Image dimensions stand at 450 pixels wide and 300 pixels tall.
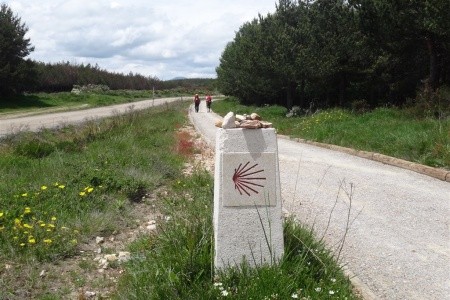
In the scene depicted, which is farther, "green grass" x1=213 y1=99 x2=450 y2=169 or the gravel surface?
"green grass" x1=213 y1=99 x2=450 y2=169

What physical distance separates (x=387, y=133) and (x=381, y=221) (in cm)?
686

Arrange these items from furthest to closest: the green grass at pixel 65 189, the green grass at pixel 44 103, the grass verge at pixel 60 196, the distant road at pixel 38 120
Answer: the green grass at pixel 44 103
the distant road at pixel 38 120
the green grass at pixel 65 189
the grass verge at pixel 60 196

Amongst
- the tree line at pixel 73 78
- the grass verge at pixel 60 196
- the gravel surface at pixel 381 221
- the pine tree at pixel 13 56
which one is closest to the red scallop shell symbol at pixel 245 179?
the gravel surface at pixel 381 221

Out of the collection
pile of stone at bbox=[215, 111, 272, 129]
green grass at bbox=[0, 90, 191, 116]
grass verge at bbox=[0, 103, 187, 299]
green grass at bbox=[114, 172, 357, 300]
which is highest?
pile of stone at bbox=[215, 111, 272, 129]

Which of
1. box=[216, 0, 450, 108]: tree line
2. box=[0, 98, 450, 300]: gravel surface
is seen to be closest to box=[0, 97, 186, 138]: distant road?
box=[216, 0, 450, 108]: tree line

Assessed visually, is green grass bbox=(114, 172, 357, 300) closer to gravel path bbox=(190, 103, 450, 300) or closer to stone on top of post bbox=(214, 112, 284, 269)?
stone on top of post bbox=(214, 112, 284, 269)

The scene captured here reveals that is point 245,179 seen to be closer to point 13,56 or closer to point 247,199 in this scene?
point 247,199

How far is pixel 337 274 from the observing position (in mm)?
4211

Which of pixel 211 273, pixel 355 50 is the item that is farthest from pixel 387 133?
pixel 355 50

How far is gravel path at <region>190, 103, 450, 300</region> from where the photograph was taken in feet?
15.1

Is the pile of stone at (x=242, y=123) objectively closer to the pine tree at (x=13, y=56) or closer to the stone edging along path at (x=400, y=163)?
the stone edging along path at (x=400, y=163)

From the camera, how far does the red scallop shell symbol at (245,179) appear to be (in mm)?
3979

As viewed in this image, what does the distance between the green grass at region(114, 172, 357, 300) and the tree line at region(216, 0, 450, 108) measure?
15021mm

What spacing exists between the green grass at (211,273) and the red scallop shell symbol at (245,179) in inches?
23.8
